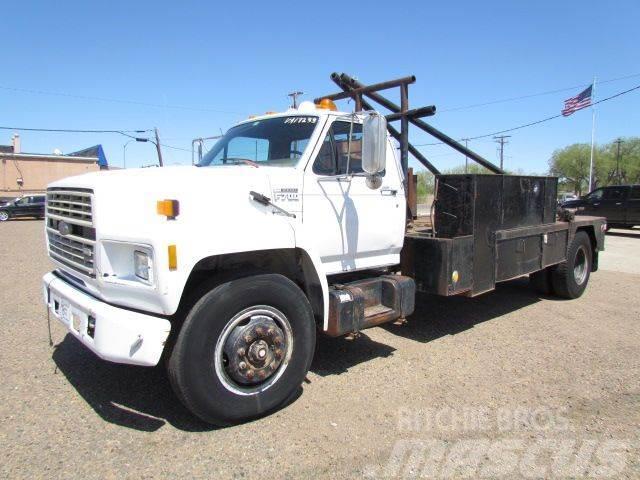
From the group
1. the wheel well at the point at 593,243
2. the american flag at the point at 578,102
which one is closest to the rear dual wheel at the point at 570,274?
the wheel well at the point at 593,243

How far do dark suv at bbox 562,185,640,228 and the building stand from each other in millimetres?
39697

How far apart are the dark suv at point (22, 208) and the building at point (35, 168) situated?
16.9 metres

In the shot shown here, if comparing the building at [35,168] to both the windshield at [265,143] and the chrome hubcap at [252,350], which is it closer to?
the windshield at [265,143]

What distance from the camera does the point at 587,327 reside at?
19.4 ft

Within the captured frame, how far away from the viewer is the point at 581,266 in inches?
302

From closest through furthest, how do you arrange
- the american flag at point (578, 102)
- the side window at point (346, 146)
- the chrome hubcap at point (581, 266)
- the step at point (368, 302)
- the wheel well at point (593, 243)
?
the step at point (368, 302) < the side window at point (346, 146) < the chrome hubcap at point (581, 266) < the wheel well at point (593, 243) < the american flag at point (578, 102)

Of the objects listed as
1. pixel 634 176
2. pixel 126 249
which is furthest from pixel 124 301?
pixel 634 176

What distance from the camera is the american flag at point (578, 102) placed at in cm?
2672

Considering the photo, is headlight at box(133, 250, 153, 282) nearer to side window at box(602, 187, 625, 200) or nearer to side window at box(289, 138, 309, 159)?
side window at box(289, 138, 309, 159)

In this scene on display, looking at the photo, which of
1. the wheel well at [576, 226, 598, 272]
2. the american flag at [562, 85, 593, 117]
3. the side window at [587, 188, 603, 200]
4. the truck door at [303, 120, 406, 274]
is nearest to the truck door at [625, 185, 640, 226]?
the side window at [587, 188, 603, 200]

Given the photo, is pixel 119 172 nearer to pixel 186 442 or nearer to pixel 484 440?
pixel 186 442

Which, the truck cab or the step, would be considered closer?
the truck cab

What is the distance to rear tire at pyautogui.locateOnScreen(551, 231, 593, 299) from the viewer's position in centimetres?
713

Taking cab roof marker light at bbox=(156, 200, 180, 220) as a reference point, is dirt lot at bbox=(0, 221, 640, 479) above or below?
below
